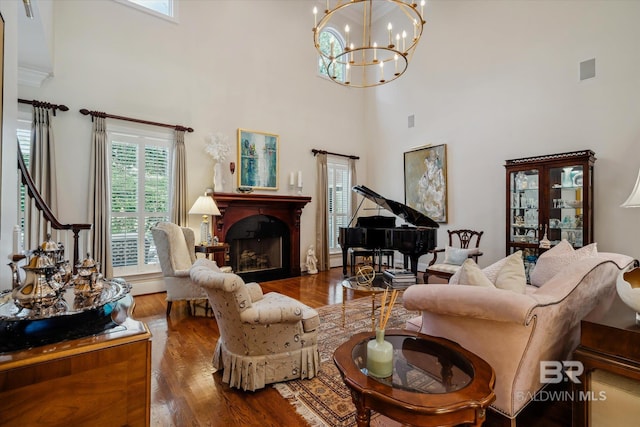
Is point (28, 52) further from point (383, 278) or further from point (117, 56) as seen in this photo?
point (383, 278)

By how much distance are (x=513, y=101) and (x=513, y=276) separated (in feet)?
14.4

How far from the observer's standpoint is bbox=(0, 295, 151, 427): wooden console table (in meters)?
0.89

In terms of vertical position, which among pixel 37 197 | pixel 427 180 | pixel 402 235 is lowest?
pixel 402 235

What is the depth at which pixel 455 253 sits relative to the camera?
4941mm

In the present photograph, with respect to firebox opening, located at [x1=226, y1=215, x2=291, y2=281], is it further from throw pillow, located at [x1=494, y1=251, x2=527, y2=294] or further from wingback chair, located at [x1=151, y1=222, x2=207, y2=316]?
throw pillow, located at [x1=494, y1=251, x2=527, y2=294]

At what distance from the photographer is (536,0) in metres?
4.80

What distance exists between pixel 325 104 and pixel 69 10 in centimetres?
448

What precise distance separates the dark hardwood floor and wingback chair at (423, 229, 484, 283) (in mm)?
2564

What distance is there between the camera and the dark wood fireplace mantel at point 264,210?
Result: 5.20 m

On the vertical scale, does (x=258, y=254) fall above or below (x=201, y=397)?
above

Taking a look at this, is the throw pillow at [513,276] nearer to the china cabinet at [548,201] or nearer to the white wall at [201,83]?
the china cabinet at [548,201]

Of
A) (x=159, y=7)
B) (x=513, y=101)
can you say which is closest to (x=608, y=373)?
(x=513, y=101)

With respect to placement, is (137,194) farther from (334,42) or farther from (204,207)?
(334,42)

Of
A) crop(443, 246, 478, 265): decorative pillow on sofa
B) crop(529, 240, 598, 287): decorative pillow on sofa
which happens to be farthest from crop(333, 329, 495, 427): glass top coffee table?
crop(443, 246, 478, 265): decorative pillow on sofa
